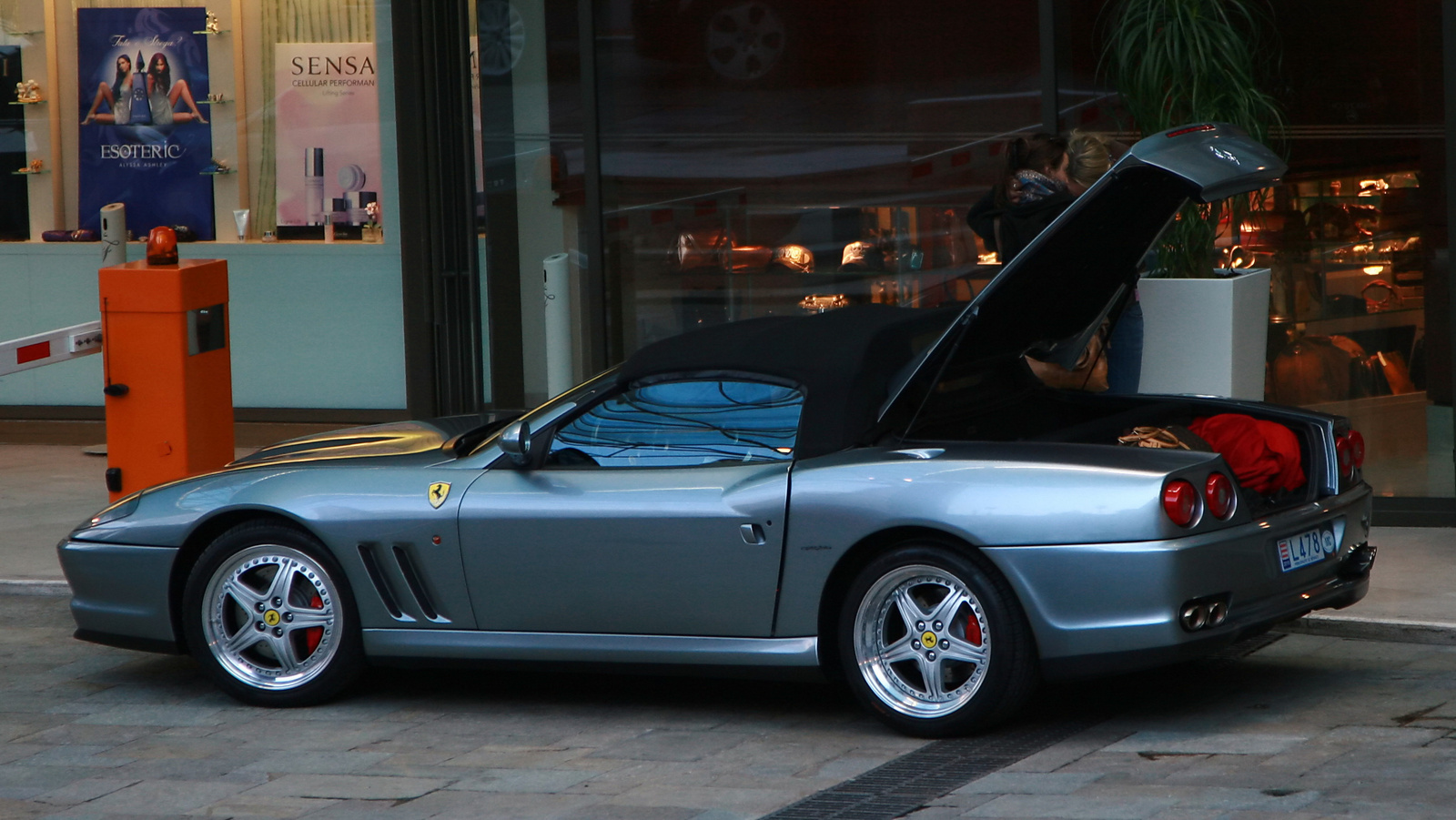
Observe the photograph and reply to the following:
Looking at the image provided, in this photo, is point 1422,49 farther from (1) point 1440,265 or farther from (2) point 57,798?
(2) point 57,798

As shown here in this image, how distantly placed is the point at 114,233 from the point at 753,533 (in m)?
7.54

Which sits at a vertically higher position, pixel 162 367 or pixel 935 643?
pixel 162 367

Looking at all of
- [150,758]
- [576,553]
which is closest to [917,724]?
[576,553]

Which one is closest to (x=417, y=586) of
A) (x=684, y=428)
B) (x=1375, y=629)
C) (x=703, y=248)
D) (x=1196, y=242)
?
(x=684, y=428)

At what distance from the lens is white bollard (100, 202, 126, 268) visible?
11.9 metres

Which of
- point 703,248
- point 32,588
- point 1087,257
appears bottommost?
point 32,588

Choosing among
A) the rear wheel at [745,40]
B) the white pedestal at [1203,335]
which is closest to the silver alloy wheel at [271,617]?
the white pedestal at [1203,335]

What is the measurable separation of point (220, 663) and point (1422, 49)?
6.14 m

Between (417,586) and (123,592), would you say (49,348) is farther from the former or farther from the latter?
(417,586)

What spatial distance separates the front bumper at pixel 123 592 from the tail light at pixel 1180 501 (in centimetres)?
333

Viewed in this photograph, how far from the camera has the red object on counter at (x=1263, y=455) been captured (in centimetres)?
597

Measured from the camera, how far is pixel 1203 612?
5320 millimetres

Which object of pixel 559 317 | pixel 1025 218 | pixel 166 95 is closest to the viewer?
pixel 1025 218

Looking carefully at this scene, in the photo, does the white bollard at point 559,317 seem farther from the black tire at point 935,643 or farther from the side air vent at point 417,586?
the black tire at point 935,643
